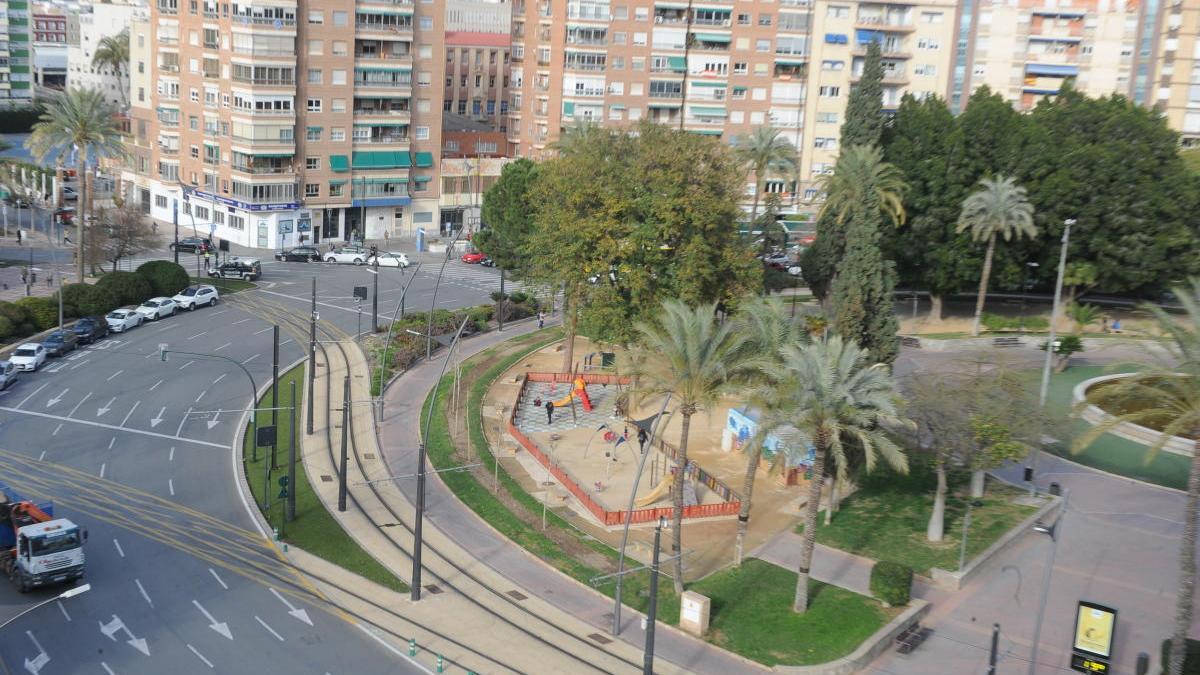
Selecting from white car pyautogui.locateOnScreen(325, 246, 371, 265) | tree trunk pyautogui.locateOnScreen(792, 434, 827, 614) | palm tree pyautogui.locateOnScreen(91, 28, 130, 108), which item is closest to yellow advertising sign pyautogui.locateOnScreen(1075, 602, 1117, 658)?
tree trunk pyautogui.locateOnScreen(792, 434, 827, 614)

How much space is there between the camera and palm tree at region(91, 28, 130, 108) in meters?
150

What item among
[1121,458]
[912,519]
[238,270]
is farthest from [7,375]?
[1121,458]

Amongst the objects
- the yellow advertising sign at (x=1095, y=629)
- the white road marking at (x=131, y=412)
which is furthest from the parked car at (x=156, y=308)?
the yellow advertising sign at (x=1095, y=629)

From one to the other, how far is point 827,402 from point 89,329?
52.6m

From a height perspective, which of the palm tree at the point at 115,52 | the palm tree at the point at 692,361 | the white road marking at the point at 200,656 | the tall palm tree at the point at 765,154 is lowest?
the white road marking at the point at 200,656

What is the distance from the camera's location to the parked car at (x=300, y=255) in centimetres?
10375

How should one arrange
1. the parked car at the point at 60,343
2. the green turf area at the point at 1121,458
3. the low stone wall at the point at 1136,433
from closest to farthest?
the green turf area at the point at 1121,458 < the low stone wall at the point at 1136,433 < the parked car at the point at 60,343

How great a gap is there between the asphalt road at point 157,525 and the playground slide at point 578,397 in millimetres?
17759

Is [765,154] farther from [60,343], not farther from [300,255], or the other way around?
[60,343]

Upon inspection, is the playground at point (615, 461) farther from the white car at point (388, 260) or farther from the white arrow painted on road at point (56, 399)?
the white car at point (388, 260)

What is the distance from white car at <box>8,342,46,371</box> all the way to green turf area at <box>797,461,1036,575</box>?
45.6 meters

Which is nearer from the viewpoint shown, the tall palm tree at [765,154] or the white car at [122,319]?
the white car at [122,319]

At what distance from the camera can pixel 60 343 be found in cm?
7188

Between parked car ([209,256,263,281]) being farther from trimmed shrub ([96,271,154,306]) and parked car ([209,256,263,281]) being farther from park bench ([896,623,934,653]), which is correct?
park bench ([896,623,934,653])
